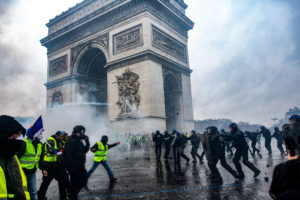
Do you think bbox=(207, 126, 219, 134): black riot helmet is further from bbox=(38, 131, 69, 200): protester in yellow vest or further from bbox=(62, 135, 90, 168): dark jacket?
bbox=(38, 131, 69, 200): protester in yellow vest

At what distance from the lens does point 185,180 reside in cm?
593

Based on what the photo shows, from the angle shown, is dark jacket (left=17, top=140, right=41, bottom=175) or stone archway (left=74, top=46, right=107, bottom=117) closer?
dark jacket (left=17, top=140, right=41, bottom=175)

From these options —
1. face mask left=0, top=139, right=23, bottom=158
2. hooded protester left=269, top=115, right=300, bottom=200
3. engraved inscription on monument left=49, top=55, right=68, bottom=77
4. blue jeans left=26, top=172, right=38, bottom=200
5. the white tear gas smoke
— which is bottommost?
blue jeans left=26, top=172, right=38, bottom=200

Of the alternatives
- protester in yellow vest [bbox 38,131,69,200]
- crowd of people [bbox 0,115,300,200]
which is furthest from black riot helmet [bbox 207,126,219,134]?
protester in yellow vest [bbox 38,131,69,200]

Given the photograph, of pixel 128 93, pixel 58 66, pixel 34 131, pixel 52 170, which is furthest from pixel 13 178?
pixel 58 66

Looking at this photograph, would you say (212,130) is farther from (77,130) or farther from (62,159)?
(62,159)

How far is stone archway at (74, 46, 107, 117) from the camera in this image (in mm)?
25438

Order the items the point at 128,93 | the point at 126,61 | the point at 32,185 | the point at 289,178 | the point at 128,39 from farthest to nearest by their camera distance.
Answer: the point at 128,39 → the point at 126,61 → the point at 128,93 → the point at 32,185 → the point at 289,178

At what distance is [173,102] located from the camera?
924 inches

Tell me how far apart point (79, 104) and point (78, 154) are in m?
21.4

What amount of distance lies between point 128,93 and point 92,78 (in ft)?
29.8

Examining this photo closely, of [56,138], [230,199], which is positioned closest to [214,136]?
[230,199]

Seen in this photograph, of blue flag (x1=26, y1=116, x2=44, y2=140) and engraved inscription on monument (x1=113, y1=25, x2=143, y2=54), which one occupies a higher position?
engraved inscription on monument (x1=113, y1=25, x2=143, y2=54)

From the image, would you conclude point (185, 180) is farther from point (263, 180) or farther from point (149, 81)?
point (149, 81)
